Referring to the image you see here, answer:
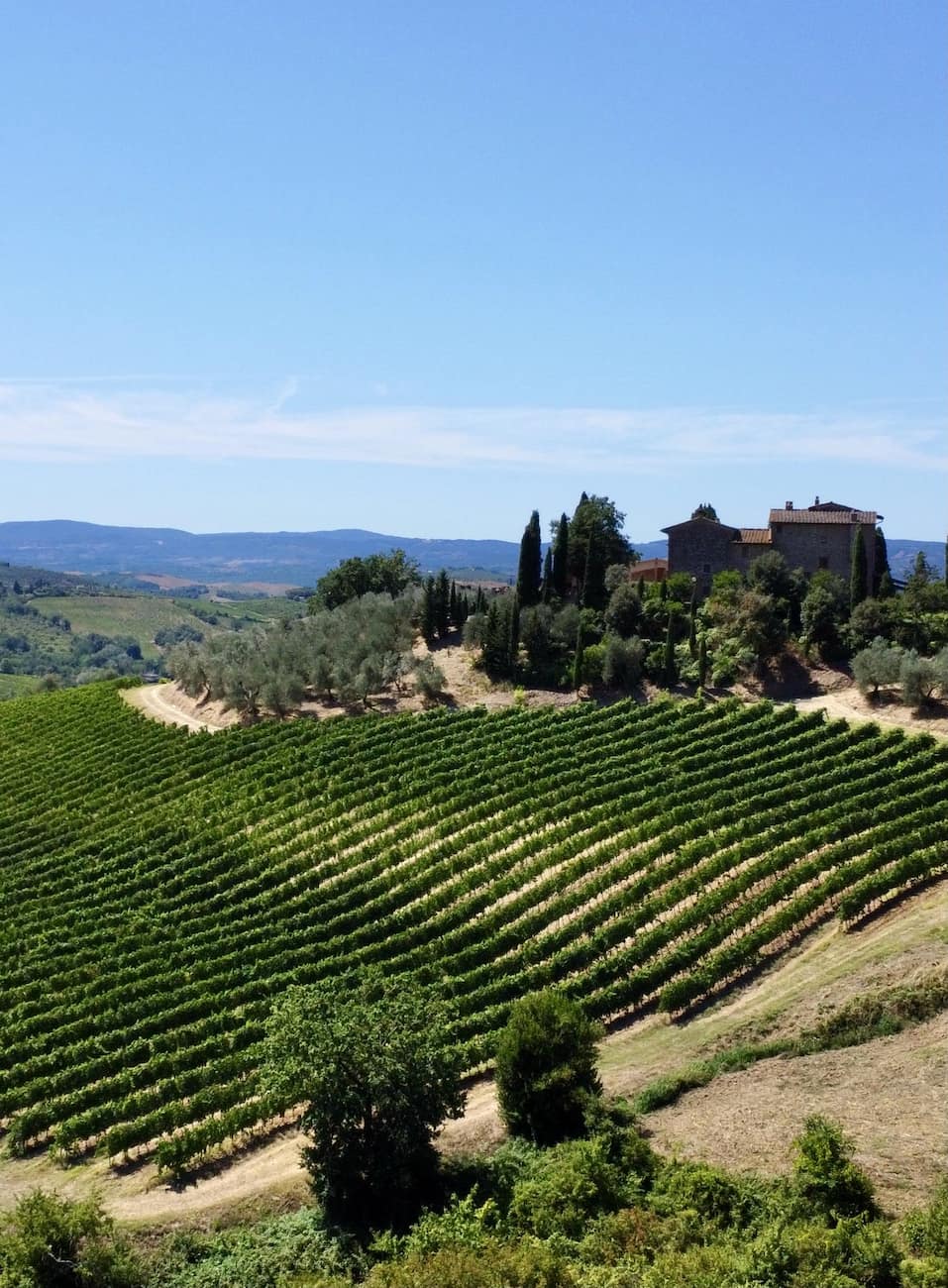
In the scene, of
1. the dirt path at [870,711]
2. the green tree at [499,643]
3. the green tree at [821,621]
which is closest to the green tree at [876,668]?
the dirt path at [870,711]

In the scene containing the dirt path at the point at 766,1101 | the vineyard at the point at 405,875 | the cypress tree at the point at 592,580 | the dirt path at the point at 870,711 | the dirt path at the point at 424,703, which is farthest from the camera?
the cypress tree at the point at 592,580

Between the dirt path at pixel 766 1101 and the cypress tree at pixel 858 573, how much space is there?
101 ft

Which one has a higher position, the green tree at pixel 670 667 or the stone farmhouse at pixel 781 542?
the stone farmhouse at pixel 781 542

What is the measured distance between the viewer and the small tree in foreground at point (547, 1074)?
19609 mm

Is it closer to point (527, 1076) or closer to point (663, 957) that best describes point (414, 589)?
point (663, 957)

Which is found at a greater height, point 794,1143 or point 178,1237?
point 794,1143

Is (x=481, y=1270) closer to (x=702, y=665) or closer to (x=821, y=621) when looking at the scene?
(x=702, y=665)

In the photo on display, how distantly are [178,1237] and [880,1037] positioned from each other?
45.5 feet

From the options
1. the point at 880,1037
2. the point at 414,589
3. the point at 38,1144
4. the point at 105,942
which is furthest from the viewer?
the point at 414,589

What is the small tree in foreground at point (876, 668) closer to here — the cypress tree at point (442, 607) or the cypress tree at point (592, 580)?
the cypress tree at point (592, 580)

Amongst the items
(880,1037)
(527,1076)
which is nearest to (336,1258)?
(527,1076)

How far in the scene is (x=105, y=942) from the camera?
3061 centimetres

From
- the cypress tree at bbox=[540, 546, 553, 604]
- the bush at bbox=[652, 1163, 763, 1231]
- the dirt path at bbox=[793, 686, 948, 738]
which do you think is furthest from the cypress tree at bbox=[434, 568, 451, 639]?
the bush at bbox=[652, 1163, 763, 1231]

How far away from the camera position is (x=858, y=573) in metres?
55.3
